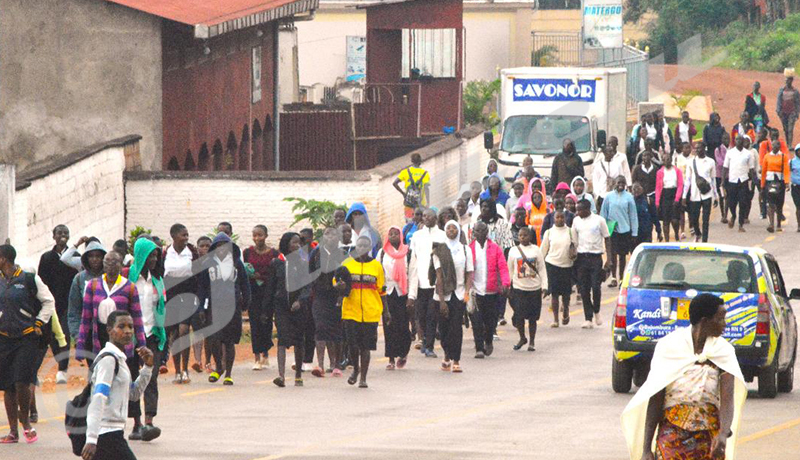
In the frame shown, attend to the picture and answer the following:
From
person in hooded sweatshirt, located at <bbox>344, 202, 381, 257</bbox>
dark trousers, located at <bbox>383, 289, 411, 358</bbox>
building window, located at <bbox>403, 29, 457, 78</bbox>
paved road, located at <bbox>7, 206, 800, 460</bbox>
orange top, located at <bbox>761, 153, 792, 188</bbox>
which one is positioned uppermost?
building window, located at <bbox>403, 29, 457, 78</bbox>

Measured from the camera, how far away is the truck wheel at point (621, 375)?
16775 millimetres

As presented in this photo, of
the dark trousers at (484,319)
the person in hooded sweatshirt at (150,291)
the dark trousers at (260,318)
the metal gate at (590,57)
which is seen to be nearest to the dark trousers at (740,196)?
the dark trousers at (484,319)

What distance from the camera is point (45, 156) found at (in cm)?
2784

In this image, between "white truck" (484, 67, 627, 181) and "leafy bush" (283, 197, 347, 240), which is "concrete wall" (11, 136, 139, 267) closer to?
"leafy bush" (283, 197, 347, 240)

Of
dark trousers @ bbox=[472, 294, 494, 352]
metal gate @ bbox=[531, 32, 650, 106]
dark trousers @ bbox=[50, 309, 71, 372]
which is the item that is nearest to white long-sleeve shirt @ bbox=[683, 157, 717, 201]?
dark trousers @ bbox=[472, 294, 494, 352]

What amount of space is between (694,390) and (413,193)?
65.0 feet

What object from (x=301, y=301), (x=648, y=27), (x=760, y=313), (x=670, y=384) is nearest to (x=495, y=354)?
(x=301, y=301)

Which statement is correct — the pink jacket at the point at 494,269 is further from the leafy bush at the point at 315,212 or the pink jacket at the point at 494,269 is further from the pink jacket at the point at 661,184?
the pink jacket at the point at 661,184

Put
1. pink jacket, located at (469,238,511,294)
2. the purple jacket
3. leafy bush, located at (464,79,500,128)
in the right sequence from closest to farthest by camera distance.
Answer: the purple jacket
pink jacket, located at (469,238,511,294)
leafy bush, located at (464,79,500,128)

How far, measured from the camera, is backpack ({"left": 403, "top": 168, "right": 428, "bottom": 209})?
2864 cm

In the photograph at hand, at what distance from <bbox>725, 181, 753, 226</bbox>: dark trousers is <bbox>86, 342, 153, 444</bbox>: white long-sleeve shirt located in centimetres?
2045

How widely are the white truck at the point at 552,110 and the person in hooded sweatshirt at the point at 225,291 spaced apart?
1546 cm

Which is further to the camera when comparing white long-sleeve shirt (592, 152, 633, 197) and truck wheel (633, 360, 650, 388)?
white long-sleeve shirt (592, 152, 633, 197)

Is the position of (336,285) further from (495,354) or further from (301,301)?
(495,354)
